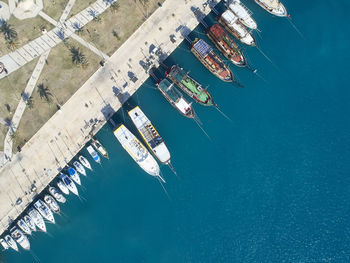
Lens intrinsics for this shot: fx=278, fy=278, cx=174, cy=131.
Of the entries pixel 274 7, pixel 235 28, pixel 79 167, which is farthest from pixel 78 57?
pixel 274 7

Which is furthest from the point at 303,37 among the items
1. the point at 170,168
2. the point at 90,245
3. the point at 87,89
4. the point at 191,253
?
the point at 90,245

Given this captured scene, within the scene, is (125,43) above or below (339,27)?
above

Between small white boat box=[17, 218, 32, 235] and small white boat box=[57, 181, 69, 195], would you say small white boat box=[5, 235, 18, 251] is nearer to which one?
small white boat box=[17, 218, 32, 235]

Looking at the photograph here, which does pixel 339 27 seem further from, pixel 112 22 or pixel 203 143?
pixel 112 22

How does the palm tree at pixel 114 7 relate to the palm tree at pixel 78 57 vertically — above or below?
above

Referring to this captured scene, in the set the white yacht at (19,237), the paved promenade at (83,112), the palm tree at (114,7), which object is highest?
the palm tree at (114,7)

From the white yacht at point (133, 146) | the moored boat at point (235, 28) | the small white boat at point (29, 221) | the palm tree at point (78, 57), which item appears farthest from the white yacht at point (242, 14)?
the small white boat at point (29, 221)

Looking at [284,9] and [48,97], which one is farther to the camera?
[284,9]

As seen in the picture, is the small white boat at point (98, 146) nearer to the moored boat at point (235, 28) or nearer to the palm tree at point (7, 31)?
the palm tree at point (7, 31)
